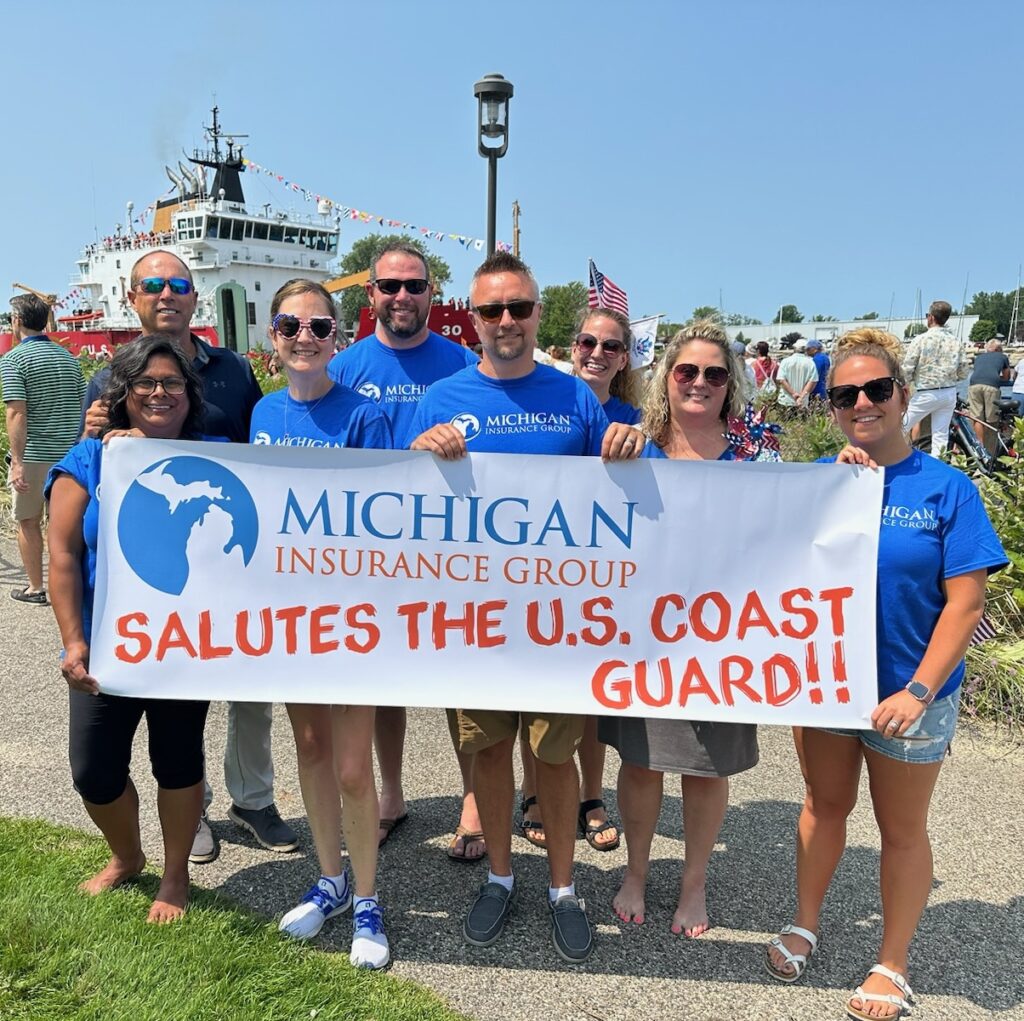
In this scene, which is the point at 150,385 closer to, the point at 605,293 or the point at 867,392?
the point at 867,392

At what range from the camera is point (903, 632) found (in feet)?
7.89

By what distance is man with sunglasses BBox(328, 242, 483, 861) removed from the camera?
3395 millimetres

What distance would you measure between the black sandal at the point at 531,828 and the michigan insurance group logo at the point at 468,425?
5.52 ft

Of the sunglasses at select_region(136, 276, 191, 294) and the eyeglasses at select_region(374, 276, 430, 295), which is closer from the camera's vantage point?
the sunglasses at select_region(136, 276, 191, 294)

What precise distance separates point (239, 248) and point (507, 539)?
32.1m

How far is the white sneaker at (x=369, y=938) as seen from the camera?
8.52 ft

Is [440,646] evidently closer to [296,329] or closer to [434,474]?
[434,474]

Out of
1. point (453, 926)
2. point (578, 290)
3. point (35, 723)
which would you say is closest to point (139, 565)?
point (453, 926)

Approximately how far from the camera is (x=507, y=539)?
2.72 m

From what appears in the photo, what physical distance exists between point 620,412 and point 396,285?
3.66 ft

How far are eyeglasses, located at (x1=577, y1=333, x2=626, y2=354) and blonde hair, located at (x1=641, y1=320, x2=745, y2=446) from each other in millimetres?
622

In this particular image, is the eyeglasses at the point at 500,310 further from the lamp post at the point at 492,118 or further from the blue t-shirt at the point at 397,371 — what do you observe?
the lamp post at the point at 492,118

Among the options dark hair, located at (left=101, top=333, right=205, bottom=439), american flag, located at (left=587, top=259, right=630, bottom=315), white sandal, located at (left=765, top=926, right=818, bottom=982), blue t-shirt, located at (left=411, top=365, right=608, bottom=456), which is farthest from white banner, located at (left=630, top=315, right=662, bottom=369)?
white sandal, located at (left=765, top=926, right=818, bottom=982)

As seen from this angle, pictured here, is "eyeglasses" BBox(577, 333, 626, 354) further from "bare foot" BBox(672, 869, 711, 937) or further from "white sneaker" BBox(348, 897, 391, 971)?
"white sneaker" BBox(348, 897, 391, 971)
